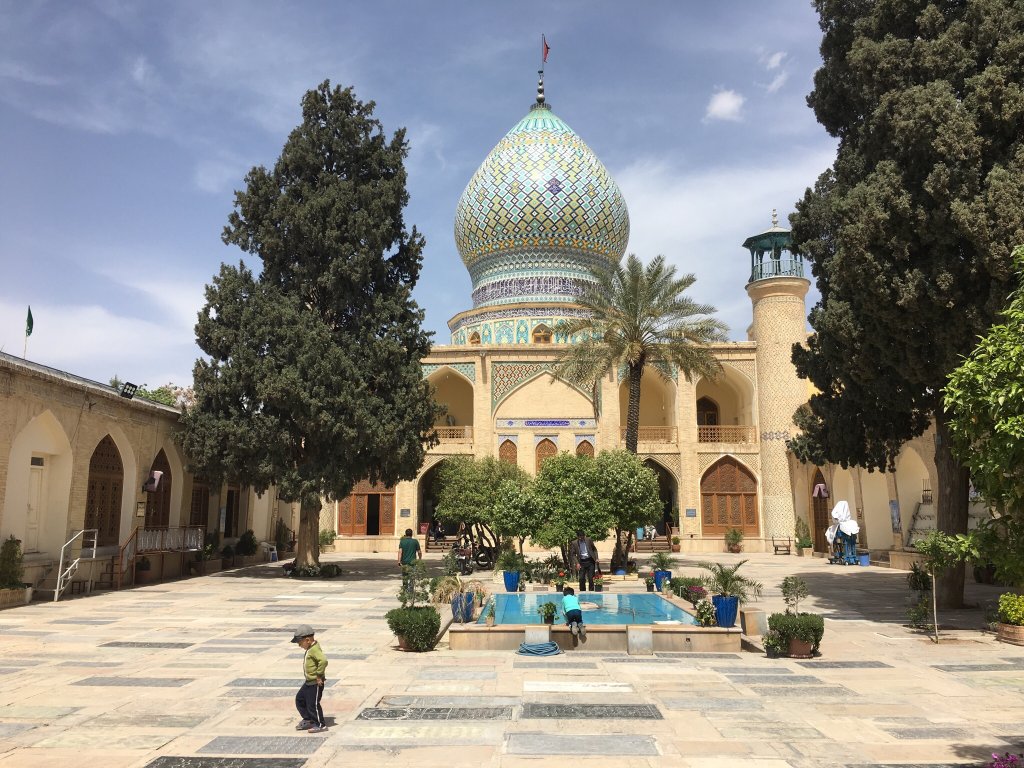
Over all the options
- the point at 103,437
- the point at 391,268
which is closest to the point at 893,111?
the point at 391,268

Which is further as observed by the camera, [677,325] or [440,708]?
[677,325]

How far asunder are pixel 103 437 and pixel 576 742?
14190mm

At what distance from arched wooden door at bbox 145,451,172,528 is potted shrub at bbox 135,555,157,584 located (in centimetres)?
102

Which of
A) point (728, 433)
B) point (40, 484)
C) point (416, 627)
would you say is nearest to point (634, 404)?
point (728, 433)

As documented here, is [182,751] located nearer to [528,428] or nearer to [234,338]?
[234,338]

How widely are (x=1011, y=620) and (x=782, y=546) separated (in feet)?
59.9

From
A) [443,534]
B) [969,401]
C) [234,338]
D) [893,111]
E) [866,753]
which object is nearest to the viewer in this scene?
[969,401]

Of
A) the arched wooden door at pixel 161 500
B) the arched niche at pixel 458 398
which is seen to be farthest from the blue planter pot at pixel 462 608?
the arched niche at pixel 458 398

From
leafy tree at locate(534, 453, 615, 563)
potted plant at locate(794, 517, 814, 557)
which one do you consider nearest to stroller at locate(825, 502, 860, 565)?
potted plant at locate(794, 517, 814, 557)

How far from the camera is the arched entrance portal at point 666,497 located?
29.7m

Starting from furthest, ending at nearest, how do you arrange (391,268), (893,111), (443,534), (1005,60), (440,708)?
(443,534) < (391,268) < (893,111) < (1005,60) < (440,708)

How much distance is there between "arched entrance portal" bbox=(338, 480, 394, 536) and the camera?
29.1 m

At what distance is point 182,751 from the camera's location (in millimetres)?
5805

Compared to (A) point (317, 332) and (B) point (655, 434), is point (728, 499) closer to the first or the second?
(B) point (655, 434)
